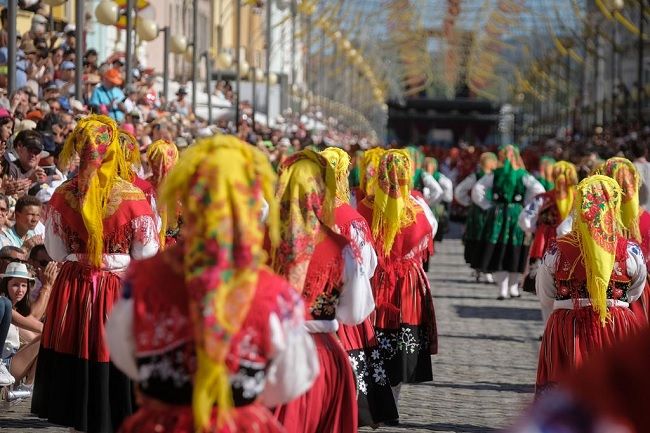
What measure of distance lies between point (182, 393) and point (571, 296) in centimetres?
390

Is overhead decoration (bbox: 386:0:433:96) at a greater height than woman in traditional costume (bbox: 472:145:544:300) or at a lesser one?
greater

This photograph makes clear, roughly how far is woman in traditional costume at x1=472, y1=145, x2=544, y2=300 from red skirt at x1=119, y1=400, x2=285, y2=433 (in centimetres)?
1339

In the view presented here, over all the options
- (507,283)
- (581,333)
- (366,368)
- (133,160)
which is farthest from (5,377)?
(507,283)

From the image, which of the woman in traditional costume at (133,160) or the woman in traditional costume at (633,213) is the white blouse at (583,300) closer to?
the woman in traditional costume at (633,213)

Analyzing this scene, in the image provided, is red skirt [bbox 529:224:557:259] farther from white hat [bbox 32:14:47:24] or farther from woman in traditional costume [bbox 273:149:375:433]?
woman in traditional costume [bbox 273:149:375:433]

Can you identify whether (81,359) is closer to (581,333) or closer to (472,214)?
(581,333)

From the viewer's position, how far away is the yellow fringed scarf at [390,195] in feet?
32.6

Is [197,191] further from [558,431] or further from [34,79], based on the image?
[34,79]

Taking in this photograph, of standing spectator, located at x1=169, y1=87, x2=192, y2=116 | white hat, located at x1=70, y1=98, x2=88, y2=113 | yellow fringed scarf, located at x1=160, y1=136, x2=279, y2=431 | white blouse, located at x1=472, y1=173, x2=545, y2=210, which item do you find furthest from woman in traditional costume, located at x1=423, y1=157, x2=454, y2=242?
yellow fringed scarf, located at x1=160, y1=136, x2=279, y2=431

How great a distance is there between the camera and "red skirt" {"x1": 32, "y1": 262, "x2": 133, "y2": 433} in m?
8.24

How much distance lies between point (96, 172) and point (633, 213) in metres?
A: 2.90

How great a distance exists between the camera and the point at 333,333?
6.64 meters

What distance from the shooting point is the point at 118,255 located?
8180mm

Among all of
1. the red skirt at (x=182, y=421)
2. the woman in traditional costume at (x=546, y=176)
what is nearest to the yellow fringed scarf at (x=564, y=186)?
the woman in traditional costume at (x=546, y=176)
